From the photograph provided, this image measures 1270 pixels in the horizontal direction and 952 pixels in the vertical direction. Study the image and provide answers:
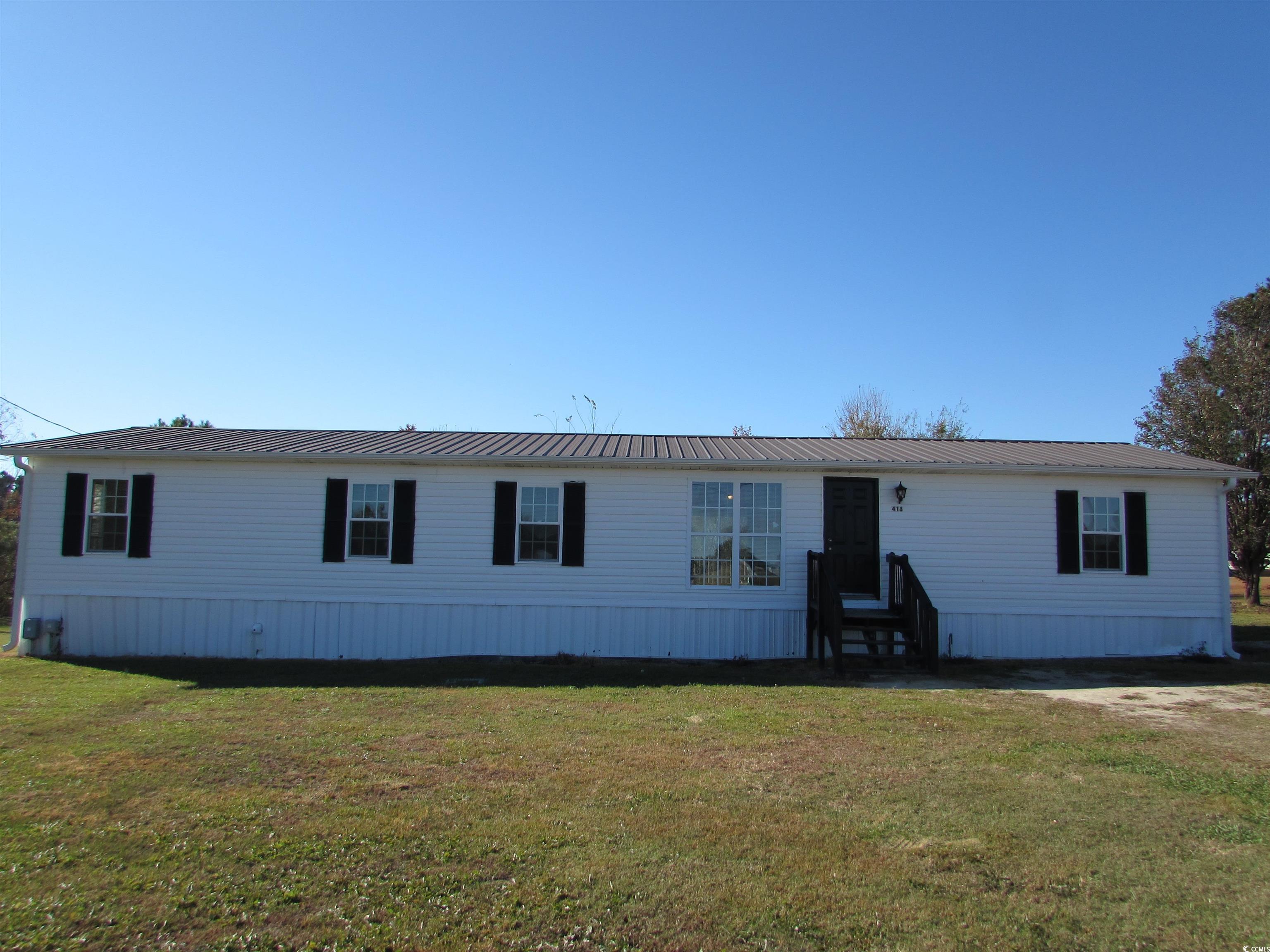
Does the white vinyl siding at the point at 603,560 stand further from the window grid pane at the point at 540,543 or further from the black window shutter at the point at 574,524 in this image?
the window grid pane at the point at 540,543

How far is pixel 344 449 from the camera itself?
12523 millimetres

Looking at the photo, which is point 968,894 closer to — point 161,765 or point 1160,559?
point 161,765

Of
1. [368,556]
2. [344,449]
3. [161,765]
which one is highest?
[344,449]

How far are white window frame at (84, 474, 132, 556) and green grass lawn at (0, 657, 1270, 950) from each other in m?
4.51

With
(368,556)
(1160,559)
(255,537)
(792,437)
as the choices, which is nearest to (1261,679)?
(1160,559)

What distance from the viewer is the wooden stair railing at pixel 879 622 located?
10.6 metres

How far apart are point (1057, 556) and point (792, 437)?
16.3 feet

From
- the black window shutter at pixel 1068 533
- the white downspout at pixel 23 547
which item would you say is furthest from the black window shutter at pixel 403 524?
the black window shutter at pixel 1068 533

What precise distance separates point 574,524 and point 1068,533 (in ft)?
25.3

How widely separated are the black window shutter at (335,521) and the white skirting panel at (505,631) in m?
0.75

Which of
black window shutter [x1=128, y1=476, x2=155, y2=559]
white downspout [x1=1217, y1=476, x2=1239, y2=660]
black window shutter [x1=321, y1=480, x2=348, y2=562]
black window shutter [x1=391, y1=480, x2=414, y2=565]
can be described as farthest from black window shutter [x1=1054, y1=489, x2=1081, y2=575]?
black window shutter [x1=128, y1=476, x2=155, y2=559]

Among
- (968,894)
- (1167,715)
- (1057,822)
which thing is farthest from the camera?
(1167,715)

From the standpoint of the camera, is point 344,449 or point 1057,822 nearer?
point 1057,822

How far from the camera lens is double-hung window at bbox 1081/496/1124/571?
40.7ft
